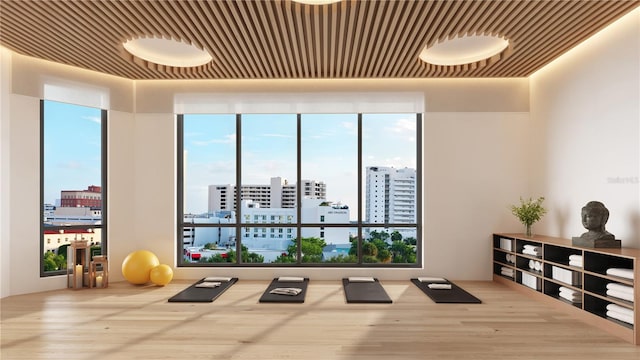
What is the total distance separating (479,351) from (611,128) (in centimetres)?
282

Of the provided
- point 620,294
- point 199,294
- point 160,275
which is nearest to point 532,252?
point 620,294

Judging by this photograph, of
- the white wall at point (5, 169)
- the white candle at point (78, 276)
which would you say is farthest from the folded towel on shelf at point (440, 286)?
the white wall at point (5, 169)

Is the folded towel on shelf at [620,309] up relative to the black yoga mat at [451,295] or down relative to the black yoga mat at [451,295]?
up

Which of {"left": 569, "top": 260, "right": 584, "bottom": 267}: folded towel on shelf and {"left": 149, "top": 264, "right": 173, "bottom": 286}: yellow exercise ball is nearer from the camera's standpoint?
{"left": 569, "top": 260, "right": 584, "bottom": 267}: folded towel on shelf

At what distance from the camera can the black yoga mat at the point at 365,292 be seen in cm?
463

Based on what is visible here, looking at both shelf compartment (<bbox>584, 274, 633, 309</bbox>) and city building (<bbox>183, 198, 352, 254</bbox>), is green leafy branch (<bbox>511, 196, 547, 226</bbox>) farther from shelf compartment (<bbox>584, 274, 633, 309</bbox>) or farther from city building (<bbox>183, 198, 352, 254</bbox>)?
city building (<bbox>183, 198, 352, 254</bbox>)

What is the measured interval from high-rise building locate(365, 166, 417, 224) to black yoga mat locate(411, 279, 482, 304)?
108 cm

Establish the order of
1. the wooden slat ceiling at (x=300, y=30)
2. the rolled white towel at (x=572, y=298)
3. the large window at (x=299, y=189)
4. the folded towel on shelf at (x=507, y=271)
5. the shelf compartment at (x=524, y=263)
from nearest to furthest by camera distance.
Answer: the wooden slat ceiling at (x=300, y=30)
the rolled white towel at (x=572, y=298)
the shelf compartment at (x=524, y=263)
the folded towel on shelf at (x=507, y=271)
the large window at (x=299, y=189)

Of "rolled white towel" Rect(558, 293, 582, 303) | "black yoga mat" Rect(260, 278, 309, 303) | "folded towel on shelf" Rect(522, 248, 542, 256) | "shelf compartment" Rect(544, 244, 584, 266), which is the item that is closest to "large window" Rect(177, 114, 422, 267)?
"black yoga mat" Rect(260, 278, 309, 303)

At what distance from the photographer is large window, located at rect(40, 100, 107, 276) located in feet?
17.6

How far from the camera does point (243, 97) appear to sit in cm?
596

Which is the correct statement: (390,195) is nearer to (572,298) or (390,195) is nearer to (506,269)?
(506,269)

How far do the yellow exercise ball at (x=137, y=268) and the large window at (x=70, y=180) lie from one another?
68 cm

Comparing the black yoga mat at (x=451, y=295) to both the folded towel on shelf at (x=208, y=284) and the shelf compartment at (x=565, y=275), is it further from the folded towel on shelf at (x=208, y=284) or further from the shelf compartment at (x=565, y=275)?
the folded towel on shelf at (x=208, y=284)
